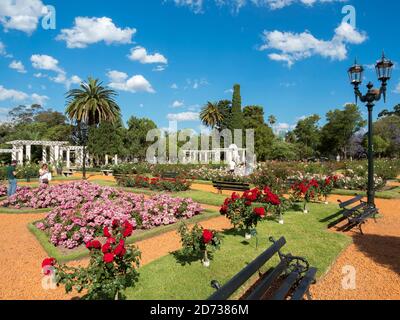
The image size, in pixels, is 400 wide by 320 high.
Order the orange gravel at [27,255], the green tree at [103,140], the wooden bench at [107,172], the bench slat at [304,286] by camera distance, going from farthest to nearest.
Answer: the green tree at [103,140] < the wooden bench at [107,172] < the orange gravel at [27,255] < the bench slat at [304,286]

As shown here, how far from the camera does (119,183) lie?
17703 mm

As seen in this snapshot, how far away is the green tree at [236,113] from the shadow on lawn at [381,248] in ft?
154

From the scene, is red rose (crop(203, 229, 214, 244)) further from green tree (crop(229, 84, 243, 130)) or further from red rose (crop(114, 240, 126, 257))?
green tree (crop(229, 84, 243, 130))

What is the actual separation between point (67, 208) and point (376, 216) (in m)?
9.66

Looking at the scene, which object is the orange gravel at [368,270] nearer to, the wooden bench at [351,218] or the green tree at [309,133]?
the wooden bench at [351,218]

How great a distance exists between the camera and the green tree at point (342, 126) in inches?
2179

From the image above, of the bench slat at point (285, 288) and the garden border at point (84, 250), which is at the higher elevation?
the bench slat at point (285, 288)

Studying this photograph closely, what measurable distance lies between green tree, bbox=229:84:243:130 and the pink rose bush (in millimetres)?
43146

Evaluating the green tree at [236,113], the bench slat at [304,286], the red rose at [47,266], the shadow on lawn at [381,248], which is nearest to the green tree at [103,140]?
the green tree at [236,113]

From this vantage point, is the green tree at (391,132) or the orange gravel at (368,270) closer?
the orange gravel at (368,270)

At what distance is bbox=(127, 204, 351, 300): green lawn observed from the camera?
4.36 meters

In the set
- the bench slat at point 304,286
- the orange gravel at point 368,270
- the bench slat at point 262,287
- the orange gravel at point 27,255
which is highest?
the bench slat at point 262,287
